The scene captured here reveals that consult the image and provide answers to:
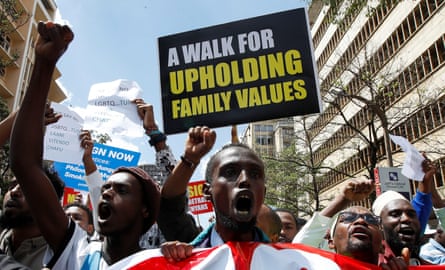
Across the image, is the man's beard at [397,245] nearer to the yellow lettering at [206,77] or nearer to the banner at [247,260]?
the banner at [247,260]

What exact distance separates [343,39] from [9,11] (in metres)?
26.8

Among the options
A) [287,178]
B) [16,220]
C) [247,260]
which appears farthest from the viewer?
[287,178]

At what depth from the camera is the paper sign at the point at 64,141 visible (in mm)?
4223

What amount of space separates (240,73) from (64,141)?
1.99m

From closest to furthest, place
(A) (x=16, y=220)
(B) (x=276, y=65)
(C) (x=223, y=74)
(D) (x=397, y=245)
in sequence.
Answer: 1. (A) (x=16, y=220)
2. (D) (x=397, y=245)
3. (B) (x=276, y=65)
4. (C) (x=223, y=74)

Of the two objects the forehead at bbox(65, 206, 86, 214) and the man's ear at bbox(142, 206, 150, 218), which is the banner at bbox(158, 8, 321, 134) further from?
the man's ear at bbox(142, 206, 150, 218)

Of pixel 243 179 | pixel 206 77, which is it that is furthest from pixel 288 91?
pixel 243 179

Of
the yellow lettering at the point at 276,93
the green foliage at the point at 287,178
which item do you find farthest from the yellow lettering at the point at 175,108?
the green foliage at the point at 287,178

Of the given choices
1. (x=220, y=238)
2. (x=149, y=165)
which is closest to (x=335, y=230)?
(x=220, y=238)

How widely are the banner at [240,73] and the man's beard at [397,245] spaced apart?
115 centimetres

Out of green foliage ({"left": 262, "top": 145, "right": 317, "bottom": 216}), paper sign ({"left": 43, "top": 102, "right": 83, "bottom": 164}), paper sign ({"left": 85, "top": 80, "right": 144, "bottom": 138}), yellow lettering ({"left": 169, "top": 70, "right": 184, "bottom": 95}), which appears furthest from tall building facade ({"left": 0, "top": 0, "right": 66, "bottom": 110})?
yellow lettering ({"left": 169, "top": 70, "right": 184, "bottom": 95})

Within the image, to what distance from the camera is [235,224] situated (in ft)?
6.05

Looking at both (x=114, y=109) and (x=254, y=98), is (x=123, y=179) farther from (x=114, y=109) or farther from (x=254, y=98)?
(x=114, y=109)

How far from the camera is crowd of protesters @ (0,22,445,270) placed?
1887mm
